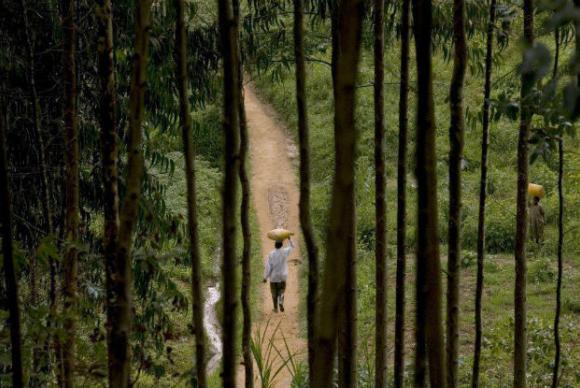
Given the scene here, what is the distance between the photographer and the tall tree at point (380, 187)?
484cm

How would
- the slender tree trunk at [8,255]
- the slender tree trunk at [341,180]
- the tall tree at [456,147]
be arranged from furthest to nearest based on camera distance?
1. the tall tree at [456,147]
2. the slender tree trunk at [8,255]
3. the slender tree trunk at [341,180]

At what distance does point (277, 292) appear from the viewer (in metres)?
11.3

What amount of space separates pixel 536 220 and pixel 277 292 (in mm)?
4034

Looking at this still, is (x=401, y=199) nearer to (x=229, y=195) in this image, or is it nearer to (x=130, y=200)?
(x=130, y=200)

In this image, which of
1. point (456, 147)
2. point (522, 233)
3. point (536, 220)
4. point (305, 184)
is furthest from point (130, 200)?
point (536, 220)

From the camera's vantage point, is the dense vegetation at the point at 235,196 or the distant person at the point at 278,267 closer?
the dense vegetation at the point at 235,196

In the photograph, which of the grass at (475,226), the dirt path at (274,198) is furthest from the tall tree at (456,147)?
the dirt path at (274,198)

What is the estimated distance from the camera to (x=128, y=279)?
298 cm

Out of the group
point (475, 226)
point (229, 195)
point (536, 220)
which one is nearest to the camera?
point (229, 195)

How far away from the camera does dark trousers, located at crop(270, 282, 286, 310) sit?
11.2m

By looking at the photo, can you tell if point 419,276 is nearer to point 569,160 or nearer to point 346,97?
point 346,97

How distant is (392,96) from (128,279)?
16.4 m

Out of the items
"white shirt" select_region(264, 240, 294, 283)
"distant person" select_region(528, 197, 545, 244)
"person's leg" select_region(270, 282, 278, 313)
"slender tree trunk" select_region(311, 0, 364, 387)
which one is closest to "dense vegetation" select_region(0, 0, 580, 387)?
"slender tree trunk" select_region(311, 0, 364, 387)

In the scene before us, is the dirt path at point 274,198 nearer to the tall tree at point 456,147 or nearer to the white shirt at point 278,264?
the white shirt at point 278,264
